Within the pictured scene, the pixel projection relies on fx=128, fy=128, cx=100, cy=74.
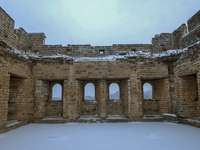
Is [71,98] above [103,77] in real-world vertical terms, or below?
below

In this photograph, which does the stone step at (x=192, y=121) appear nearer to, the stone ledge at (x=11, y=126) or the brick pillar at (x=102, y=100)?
the brick pillar at (x=102, y=100)

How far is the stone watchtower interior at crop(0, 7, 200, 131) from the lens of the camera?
8102mm

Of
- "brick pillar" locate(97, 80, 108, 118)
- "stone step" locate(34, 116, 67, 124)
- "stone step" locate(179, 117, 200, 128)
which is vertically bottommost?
"stone step" locate(34, 116, 67, 124)

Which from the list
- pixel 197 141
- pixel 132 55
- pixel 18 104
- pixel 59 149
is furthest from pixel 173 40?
pixel 18 104

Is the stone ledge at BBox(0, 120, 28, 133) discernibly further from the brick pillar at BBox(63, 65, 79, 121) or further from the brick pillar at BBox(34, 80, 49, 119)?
the brick pillar at BBox(63, 65, 79, 121)

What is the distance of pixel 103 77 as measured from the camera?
9.02 metres

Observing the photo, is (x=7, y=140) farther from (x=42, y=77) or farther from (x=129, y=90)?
(x=129, y=90)

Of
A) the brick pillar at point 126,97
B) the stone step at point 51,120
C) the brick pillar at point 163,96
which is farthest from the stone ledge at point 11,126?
the brick pillar at point 163,96

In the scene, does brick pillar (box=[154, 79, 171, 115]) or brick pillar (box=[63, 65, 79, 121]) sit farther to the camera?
brick pillar (box=[154, 79, 171, 115])

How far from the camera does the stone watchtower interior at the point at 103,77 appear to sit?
26.6 ft

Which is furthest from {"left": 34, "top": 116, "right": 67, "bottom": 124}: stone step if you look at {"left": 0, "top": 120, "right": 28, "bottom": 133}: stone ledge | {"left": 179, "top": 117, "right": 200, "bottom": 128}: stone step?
{"left": 179, "top": 117, "right": 200, "bottom": 128}: stone step

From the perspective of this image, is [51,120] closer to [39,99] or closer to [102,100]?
[39,99]

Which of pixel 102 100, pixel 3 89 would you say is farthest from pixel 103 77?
pixel 3 89

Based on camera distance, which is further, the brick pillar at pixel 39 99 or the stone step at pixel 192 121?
the brick pillar at pixel 39 99
